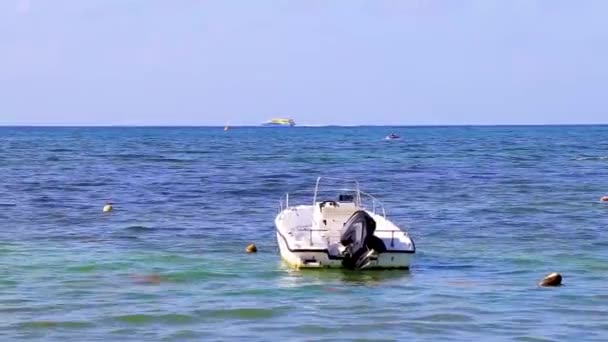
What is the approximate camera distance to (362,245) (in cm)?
2312

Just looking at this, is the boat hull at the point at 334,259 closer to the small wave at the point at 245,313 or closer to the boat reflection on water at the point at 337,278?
the boat reflection on water at the point at 337,278

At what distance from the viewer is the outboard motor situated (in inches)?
910

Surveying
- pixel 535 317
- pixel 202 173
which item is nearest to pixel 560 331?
pixel 535 317

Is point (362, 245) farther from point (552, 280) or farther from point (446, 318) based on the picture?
point (446, 318)

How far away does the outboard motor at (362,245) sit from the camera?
23.1m

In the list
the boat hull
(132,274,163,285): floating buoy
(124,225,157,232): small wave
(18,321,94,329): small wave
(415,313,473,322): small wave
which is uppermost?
the boat hull

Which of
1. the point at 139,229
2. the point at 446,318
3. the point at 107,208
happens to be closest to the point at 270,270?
the point at 446,318

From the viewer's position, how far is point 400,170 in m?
63.3

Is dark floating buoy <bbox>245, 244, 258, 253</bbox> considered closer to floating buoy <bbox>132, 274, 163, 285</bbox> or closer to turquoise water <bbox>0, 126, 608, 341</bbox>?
turquoise water <bbox>0, 126, 608, 341</bbox>

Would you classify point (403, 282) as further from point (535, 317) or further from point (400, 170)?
point (400, 170)

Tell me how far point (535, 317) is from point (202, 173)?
4356 centimetres

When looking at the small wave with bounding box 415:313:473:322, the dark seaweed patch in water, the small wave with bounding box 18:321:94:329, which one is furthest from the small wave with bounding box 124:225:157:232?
the small wave with bounding box 415:313:473:322

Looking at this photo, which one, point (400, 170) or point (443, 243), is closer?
point (443, 243)

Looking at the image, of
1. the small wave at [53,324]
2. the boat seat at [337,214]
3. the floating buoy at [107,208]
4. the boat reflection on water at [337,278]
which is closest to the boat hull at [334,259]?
the boat reflection on water at [337,278]
